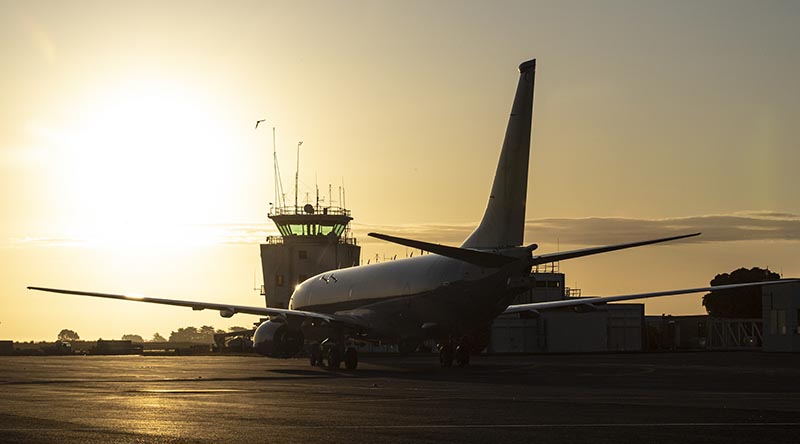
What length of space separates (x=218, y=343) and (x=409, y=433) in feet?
306

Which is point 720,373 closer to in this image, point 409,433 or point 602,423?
point 602,423

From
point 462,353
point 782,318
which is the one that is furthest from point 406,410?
point 782,318

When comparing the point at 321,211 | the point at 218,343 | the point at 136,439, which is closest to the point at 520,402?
the point at 136,439

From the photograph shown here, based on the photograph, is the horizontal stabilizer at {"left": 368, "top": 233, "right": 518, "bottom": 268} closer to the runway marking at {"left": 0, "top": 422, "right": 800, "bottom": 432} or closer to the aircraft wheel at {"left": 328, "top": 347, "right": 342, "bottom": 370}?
the aircraft wheel at {"left": 328, "top": 347, "right": 342, "bottom": 370}

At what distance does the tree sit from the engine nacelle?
107418 millimetres

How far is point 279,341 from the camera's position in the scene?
1972 inches

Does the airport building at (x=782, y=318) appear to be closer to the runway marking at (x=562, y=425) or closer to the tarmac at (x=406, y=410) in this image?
the tarmac at (x=406, y=410)

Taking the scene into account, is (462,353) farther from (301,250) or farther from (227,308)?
(301,250)

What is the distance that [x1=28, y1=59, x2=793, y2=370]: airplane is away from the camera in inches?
1606

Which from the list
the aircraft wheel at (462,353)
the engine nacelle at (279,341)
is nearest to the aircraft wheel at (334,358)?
the engine nacelle at (279,341)

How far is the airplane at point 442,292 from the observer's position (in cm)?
4078

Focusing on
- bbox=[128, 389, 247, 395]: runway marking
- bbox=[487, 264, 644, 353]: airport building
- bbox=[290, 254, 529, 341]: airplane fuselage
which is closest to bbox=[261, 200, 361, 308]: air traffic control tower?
bbox=[487, 264, 644, 353]: airport building

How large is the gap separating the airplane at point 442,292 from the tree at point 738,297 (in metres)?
101

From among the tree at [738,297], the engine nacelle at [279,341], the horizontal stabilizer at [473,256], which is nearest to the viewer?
the horizontal stabilizer at [473,256]
